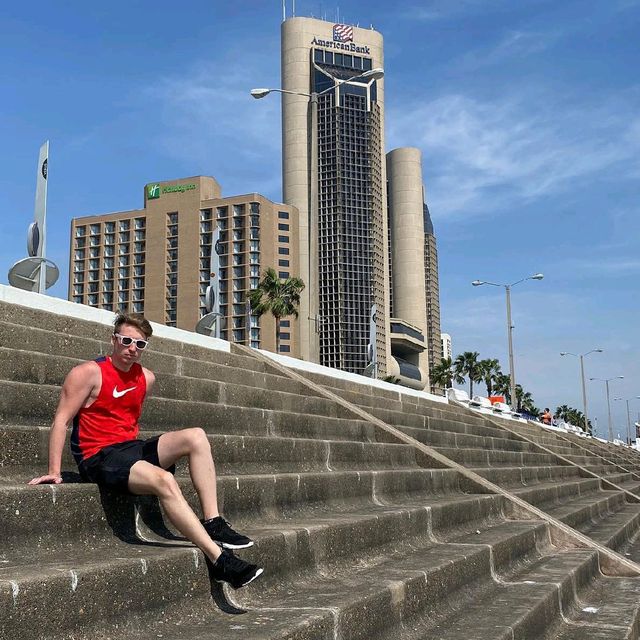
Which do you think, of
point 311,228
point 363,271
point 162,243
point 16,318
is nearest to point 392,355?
point 363,271

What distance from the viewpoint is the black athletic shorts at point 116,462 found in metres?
3.26

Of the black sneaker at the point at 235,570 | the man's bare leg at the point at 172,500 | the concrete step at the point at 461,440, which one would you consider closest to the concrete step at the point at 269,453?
the man's bare leg at the point at 172,500

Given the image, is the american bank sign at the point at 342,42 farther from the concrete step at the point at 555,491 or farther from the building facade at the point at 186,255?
the concrete step at the point at 555,491

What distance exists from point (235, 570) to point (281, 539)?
2.10 feet

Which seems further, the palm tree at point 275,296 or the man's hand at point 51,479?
the palm tree at point 275,296

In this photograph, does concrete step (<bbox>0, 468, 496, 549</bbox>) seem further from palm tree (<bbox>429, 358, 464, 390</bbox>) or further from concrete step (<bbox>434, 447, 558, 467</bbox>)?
palm tree (<bbox>429, 358, 464, 390</bbox>)

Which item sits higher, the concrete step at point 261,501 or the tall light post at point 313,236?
the tall light post at point 313,236

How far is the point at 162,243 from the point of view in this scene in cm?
13475

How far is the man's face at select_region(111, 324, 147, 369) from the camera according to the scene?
362cm

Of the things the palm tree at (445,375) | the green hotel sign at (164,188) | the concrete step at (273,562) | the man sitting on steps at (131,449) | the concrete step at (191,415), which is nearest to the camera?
the concrete step at (273,562)

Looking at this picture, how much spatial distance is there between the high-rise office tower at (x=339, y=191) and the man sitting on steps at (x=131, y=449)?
120403mm

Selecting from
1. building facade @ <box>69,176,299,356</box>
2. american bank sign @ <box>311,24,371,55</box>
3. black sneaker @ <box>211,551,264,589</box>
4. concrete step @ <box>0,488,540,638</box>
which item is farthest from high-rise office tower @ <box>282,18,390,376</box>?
black sneaker @ <box>211,551,264,589</box>

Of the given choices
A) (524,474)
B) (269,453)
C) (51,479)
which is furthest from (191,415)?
(524,474)

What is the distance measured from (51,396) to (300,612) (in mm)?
1961
